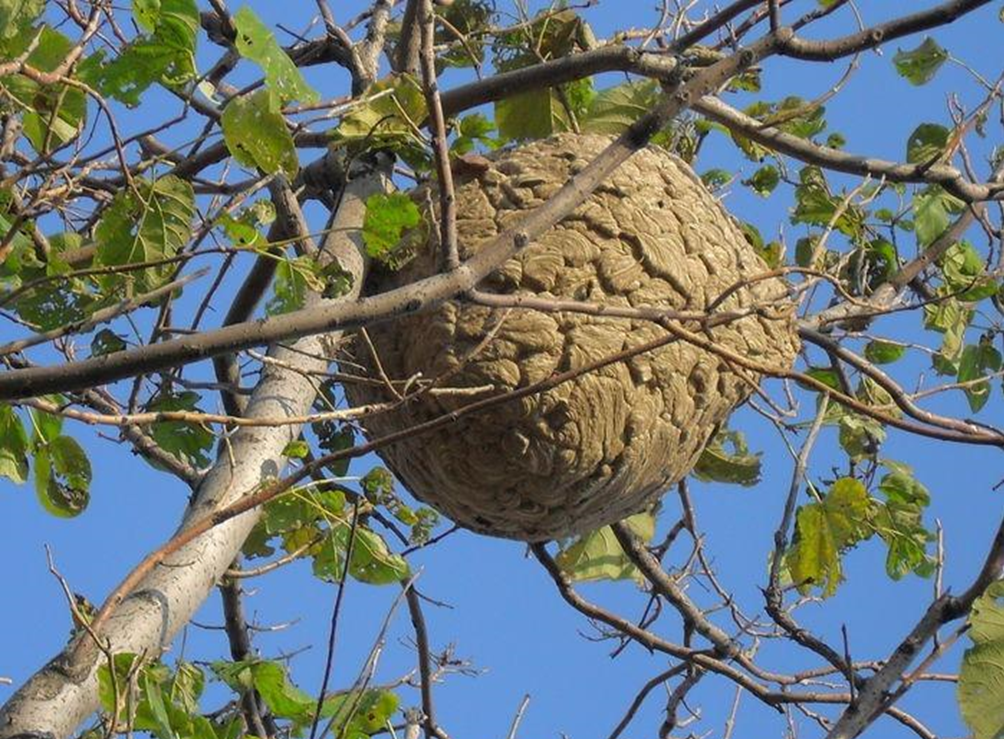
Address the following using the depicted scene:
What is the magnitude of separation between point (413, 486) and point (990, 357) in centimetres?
142

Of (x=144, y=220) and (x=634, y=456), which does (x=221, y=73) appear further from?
(x=634, y=456)

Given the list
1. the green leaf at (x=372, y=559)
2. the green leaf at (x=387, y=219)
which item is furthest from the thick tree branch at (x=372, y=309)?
the green leaf at (x=372, y=559)

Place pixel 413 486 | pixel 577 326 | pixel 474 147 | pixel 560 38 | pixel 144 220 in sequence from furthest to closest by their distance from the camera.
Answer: pixel 560 38
pixel 474 147
pixel 413 486
pixel 577 326
pixel 144 220

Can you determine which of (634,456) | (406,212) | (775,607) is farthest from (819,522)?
(406,212)

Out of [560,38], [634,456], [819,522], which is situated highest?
[560,38]

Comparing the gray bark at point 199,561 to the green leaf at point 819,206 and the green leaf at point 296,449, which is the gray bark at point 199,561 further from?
the green leaf at point 819,206

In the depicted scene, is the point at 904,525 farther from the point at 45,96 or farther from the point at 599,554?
the point at 45,96

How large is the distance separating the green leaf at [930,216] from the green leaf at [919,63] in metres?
0.22

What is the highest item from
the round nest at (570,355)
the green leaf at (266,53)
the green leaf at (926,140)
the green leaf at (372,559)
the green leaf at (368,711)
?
the green leaf at (926,140)

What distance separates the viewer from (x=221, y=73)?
297 cm

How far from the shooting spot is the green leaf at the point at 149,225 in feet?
6.88

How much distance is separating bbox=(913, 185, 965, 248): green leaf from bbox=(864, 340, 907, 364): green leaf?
25cm

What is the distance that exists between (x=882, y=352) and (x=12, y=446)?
72.8 inches

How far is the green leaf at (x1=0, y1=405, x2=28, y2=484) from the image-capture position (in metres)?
2.46
